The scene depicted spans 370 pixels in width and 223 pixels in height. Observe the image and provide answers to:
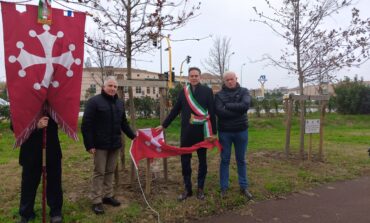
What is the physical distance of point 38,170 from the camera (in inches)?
179

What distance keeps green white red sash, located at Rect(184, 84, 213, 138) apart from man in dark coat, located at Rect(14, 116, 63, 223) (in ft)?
6.60

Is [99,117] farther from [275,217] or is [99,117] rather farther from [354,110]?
[354,110]

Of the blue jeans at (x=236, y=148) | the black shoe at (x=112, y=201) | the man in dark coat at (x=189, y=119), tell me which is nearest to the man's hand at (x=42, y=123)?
the black shoe at (x=112, y=201)

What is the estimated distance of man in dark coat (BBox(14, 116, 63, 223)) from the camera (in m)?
4.39

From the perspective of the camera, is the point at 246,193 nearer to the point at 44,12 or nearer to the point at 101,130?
the point at 101,130

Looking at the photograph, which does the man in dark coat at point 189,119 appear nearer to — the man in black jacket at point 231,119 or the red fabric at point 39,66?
the man in black jacket at point 231,119

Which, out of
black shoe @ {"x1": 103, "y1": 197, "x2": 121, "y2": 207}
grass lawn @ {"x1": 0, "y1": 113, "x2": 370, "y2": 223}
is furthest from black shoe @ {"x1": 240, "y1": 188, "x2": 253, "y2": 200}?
black shoe @ {"x1": 103, "y1": 197, "x2": 121, "y2": 207}

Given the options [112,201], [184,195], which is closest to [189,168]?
[184,195]

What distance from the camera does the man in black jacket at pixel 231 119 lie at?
5.54 meters

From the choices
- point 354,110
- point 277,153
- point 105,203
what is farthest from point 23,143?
point 354,110

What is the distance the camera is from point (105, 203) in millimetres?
5281

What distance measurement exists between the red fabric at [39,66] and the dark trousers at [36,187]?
1.62ft

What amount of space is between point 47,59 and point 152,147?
2204 mm

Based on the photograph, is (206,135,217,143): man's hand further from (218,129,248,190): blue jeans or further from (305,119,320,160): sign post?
(305,119,320,160): sign post
